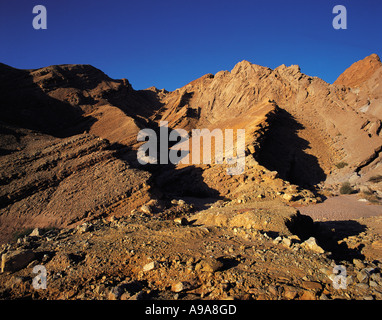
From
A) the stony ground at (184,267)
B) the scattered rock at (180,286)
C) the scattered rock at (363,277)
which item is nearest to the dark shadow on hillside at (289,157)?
the stony ground at (184,267)

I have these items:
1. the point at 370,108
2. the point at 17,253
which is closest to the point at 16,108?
the point at 17,253

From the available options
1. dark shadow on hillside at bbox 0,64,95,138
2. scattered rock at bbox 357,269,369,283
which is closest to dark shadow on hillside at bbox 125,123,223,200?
scattered rock at bbox 357,269,369,283

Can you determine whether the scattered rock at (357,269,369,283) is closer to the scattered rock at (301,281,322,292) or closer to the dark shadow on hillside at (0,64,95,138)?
the scattered rock at (301,281,322,292)

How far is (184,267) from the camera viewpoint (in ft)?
12.9

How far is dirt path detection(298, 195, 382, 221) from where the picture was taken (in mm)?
9863

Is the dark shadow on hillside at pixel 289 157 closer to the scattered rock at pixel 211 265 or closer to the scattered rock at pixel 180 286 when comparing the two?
the scattered rock at pixel 211 265

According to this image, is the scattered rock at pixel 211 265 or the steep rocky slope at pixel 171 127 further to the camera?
the steep rocky slope at pixel 171 127

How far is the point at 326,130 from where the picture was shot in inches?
834

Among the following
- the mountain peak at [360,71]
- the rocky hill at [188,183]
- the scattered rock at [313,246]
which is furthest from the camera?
the mountain peak at [360,71]

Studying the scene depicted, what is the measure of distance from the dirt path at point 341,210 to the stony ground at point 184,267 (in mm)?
3959

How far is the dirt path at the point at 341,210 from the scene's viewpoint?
9863 mm

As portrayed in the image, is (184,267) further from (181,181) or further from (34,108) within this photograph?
(34,108)

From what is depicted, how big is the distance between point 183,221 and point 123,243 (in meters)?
2.21
